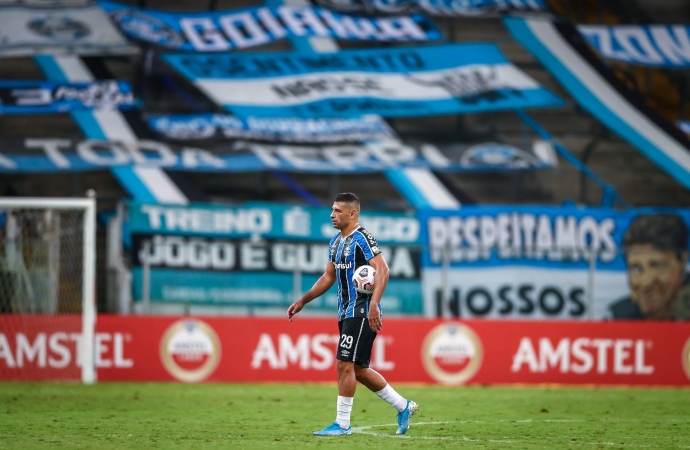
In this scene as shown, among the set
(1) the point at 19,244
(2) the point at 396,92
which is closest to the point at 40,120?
(1) the point at 19,244

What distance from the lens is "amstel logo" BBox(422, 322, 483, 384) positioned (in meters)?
16.6

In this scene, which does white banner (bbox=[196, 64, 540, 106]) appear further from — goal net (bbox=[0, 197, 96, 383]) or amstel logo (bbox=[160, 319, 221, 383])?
amstel logo (bbox=[160, 319, 221, 383])

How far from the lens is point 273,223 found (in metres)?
19.4

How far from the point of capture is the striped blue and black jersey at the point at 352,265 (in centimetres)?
920

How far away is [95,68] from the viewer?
21703 millimetres

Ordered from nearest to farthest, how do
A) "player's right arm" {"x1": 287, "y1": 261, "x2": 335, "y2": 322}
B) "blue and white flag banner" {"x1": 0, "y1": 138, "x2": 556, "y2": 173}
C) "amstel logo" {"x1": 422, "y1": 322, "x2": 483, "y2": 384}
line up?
"player's right arm" {"x1": 287, "y1": 261, "x2": 335, "y2": 322} → "amstel logo" {"x1": 422, "y1": 322, "x2": 483, "y2": 384} → "blue and white flag banner" {"x1": 0, "y1": 138, "x2": 556, "y2": 173}

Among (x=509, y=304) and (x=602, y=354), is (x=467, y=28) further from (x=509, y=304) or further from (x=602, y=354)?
(x=602, y=354)

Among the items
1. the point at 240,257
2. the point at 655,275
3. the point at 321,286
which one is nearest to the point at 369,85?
the point at 240,257

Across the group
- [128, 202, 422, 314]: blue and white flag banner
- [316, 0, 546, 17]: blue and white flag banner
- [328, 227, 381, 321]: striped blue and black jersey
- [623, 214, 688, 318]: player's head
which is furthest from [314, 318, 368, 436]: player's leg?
[316, 0, 546, 17]: blue and white flag banner

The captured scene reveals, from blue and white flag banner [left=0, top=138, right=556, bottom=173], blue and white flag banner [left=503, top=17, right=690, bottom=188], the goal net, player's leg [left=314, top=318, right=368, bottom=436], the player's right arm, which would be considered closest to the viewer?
player's leg [left=314, top=318, right=368, bottom=436]

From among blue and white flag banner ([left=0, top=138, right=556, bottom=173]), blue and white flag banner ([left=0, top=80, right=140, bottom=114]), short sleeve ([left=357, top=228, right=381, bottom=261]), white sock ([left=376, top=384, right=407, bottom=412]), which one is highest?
blue and white flag banner ([left=0, top=80, right=140, bottom=114])

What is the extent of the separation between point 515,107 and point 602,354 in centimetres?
727

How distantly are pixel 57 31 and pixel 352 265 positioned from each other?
1465cm

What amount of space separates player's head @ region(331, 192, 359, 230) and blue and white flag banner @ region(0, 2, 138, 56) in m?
13.8
